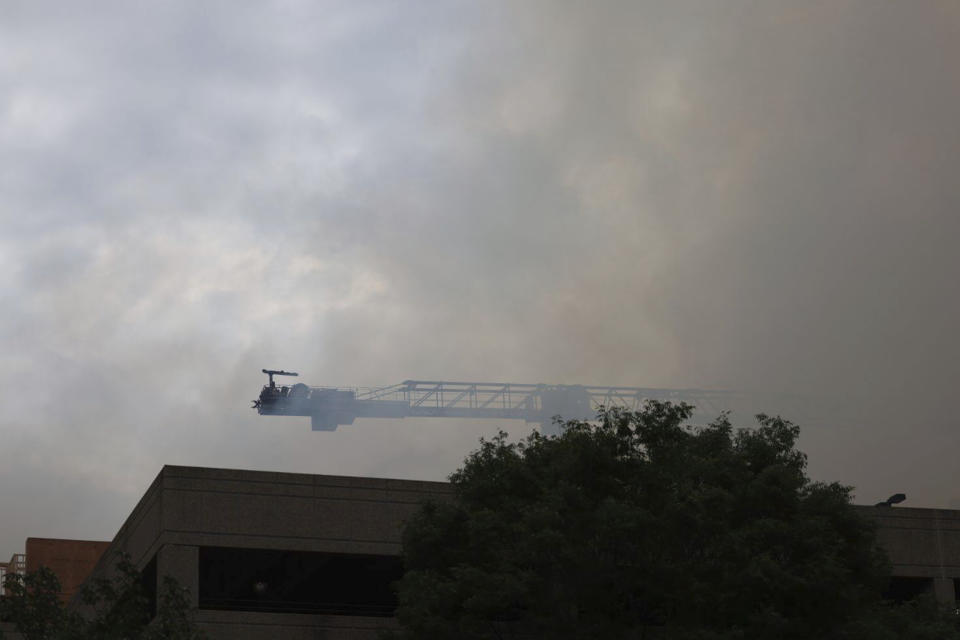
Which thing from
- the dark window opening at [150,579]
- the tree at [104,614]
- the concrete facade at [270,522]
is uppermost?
the concrete facade at [270,522]

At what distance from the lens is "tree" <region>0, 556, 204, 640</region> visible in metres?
29.3

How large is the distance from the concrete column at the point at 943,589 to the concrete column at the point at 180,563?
23722 mm

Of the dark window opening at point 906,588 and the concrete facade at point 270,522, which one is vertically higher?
the concrete facade at point 270,522

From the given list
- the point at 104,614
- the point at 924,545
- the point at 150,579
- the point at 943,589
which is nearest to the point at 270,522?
the point at 150,579

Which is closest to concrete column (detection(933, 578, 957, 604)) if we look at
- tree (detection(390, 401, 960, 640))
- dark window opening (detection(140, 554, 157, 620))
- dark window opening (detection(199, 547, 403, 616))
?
tree (detection(390, 401, 960, 640))

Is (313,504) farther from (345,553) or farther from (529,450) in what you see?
(529,450)

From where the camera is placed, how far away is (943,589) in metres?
45.2

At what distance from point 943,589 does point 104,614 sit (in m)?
27.3

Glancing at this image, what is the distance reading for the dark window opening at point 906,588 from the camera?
45562 mm

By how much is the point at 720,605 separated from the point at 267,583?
18382 mm

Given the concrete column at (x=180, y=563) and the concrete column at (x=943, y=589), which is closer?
the concrete column at (x=180, y=563)

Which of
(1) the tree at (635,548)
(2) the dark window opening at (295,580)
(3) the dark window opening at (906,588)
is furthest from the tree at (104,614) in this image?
(3) the dark window opening at (906,588)

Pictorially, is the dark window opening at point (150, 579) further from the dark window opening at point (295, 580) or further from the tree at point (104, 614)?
the tree at point (104, 614)

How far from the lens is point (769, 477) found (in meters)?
32.5
